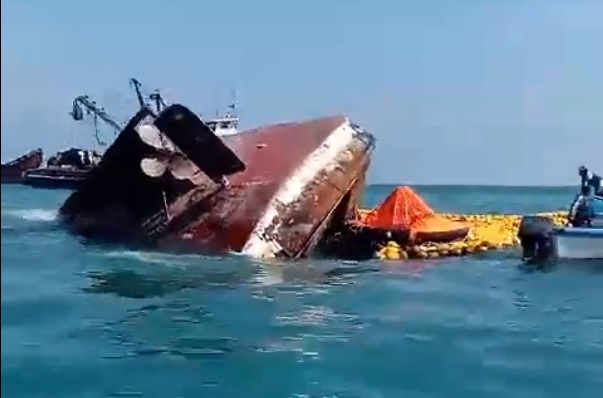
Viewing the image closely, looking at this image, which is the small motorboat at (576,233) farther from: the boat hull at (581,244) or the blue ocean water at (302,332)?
the blue ocean water at (302,332)

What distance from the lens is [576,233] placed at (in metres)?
23.4

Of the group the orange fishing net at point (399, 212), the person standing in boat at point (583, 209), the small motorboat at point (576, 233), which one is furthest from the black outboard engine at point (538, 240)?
the orange fishing net at point (399, 212)

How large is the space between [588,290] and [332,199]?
7.27 m

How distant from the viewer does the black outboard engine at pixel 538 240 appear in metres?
23.6

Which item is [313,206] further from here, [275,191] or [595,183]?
[595,183]

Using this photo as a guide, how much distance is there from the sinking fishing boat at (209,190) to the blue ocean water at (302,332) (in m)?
1.23

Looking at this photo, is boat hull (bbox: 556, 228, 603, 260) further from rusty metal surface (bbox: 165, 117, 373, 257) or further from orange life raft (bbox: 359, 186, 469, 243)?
rusty metal surface (bbox: 165, 117, 373, 257)

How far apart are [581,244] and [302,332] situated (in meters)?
12.2

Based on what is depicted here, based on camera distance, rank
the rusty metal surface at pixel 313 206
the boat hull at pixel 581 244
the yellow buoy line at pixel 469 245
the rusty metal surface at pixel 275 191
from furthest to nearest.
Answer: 1. the yellow buoy line at pixel 469 245
2. the boat hull at pixel 581 244
3. the rusty metal surface at pixel 313 206
4. the rusty metal surface at pixel 275 191

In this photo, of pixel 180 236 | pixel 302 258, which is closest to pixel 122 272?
pixel 180 236

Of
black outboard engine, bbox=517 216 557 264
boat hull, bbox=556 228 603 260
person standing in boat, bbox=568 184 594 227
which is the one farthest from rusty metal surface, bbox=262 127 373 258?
person standing in boat, bbox=568 184 594 227

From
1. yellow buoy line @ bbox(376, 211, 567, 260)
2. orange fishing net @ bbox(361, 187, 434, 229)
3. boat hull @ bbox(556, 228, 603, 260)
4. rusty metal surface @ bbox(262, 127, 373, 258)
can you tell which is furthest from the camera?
orange fishing net @ bbox(361, 187, 434, 229)

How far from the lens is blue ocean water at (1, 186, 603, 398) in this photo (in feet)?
33.0

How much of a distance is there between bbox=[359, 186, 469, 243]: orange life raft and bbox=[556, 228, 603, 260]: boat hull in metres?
4.13
